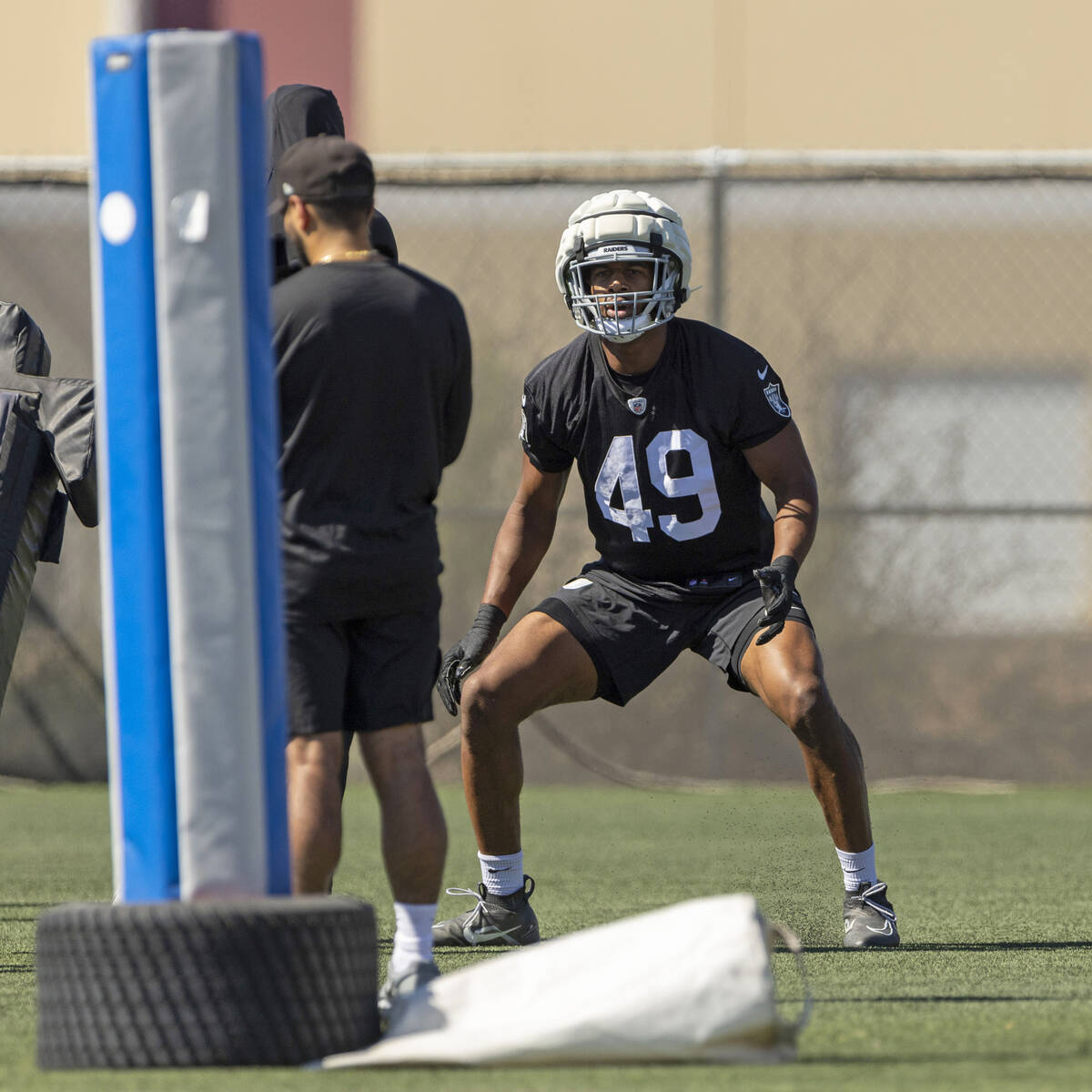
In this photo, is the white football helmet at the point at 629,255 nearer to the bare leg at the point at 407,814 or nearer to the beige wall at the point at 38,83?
the bare leg at the point at 407,814

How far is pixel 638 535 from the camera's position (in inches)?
203

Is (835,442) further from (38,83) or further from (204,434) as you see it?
(204,434)

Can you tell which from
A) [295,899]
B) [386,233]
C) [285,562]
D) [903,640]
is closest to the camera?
[295,899]

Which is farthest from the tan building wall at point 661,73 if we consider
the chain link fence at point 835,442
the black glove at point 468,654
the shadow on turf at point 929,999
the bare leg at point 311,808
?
the bare leg at point 311,808

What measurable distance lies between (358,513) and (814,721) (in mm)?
1569

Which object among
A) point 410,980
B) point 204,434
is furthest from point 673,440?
point 204,434

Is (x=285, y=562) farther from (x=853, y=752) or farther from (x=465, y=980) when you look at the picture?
(x=853, y=752)

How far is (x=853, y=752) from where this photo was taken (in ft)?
15.9

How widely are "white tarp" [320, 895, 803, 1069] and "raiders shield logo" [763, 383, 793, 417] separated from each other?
6.73ft

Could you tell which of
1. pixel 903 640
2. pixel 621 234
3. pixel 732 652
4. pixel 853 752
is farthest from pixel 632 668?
pixel 903 640

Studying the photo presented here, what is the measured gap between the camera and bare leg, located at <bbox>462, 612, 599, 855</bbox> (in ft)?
16.5

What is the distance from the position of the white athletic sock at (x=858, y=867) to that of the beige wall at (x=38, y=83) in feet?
30.6

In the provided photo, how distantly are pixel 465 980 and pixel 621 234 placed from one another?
2.23m

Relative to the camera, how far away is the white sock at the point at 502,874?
4.98 meters
